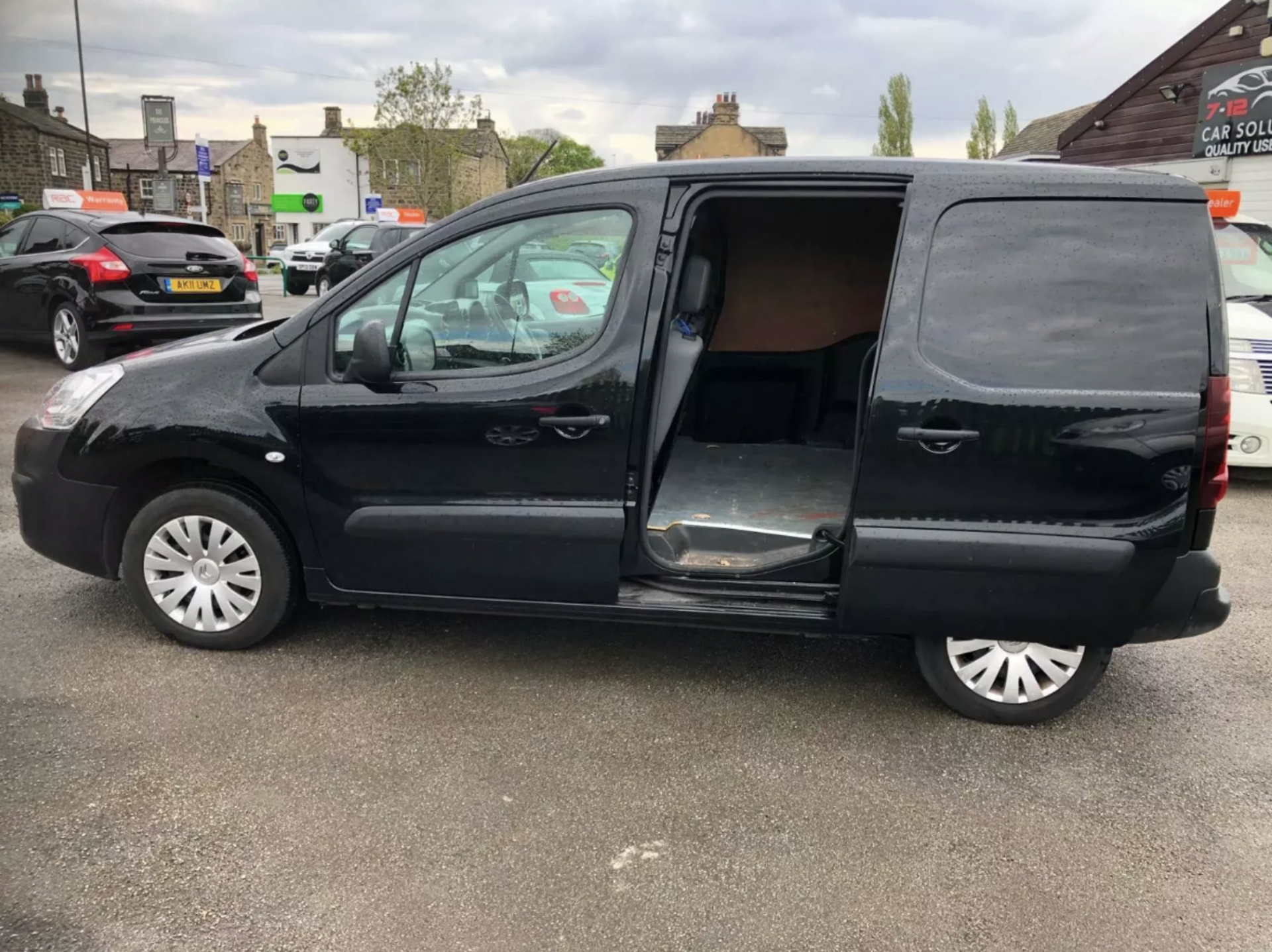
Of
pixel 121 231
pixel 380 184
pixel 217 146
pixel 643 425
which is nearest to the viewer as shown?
pixel 643 425

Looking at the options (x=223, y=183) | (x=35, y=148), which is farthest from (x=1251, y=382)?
(x=223, y=183)

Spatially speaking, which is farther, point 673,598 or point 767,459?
point 767,459

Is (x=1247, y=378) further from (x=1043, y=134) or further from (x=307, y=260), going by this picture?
(x=1043, y=134)

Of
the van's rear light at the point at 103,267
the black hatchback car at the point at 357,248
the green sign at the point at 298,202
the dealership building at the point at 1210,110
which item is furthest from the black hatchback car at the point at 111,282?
the green sign at the point at 298,202

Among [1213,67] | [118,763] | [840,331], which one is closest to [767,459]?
[840,331]

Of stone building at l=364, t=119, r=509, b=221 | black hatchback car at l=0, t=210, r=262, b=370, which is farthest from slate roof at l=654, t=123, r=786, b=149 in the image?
black hatchback car at l=0, t=210, r=262, b=370

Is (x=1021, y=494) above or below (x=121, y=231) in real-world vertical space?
below

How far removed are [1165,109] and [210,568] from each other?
18.0m

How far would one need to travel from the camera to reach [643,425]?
326 cm

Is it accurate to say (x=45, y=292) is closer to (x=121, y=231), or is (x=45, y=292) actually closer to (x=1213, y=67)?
(x=121, y=231)

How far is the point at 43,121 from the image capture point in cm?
5162

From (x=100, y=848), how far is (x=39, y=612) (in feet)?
6.27

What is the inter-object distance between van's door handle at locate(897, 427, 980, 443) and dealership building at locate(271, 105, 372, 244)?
60868 millimetres

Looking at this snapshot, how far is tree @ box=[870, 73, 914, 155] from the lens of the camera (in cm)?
4794
